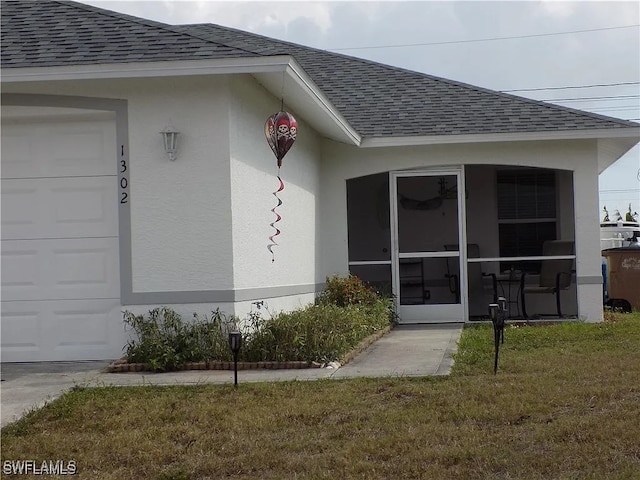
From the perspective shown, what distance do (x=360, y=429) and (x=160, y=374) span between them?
338cm

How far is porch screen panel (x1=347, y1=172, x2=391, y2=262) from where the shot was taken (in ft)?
55.2

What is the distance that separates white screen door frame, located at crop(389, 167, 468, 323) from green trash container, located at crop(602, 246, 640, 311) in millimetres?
4804

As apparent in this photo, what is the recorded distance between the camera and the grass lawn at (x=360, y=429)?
5.59 meters

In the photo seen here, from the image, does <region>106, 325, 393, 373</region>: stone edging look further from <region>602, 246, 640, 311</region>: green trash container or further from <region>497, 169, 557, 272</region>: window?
<region>602, 246, 640, 311</region>: green trash container

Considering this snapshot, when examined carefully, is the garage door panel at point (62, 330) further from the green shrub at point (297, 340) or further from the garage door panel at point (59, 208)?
the green shrub at point (297, 340)

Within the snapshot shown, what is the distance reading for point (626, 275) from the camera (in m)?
18.2

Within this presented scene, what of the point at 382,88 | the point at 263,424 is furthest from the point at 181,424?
the point at 382,88

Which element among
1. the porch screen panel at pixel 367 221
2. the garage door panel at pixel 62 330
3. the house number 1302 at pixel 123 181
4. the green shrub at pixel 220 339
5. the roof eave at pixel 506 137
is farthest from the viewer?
the porch screen panel at pixel 367 221

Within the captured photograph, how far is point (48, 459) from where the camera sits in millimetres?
5941

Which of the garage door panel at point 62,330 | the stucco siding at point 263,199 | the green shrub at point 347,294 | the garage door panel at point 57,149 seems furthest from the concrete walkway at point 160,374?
the green shrub at point 347,294

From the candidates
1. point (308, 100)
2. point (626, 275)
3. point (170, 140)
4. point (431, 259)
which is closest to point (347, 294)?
point (431, 259)

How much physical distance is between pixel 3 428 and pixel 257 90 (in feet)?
19.9

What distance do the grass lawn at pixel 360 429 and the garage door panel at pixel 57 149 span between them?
3.35 m

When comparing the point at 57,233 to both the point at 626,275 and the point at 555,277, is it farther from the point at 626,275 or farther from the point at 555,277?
the point at 626,275
